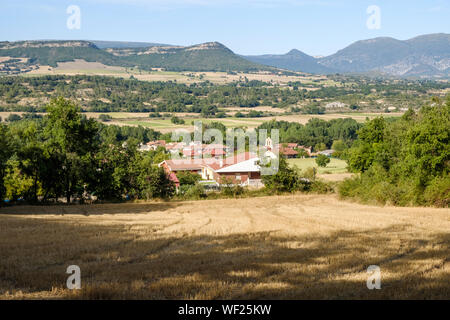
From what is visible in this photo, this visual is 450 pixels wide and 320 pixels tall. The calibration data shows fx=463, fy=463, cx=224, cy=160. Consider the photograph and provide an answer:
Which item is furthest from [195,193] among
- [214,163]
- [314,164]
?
[314,164]

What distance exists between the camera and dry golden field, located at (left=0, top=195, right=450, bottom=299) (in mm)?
8805

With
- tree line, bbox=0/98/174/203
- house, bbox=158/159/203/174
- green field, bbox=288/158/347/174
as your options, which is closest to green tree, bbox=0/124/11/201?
tree line, bbox=0/98/174/203

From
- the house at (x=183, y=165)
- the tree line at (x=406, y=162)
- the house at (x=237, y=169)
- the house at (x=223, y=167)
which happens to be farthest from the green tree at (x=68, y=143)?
the house at (x=183, y=165)

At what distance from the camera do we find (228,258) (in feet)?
39.2

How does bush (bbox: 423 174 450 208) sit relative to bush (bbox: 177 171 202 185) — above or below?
above

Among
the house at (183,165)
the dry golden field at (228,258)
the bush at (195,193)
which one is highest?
the dry golden field at (228,258)

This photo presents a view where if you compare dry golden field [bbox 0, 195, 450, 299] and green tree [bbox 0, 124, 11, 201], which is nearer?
dry golden field [bbox 0, 195, 450, 299]

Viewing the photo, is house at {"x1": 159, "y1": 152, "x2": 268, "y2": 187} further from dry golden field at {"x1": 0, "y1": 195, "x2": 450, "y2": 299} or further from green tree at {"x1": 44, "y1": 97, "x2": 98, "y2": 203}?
dry golden field at {"x1": 0, "y1": 195, "x2": 450, "y2": 299}

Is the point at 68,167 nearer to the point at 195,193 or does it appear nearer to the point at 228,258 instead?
the point at 195,193

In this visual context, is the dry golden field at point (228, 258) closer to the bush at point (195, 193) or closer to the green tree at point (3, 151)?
the green tree at point (3, 151)

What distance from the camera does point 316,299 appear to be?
833 cm

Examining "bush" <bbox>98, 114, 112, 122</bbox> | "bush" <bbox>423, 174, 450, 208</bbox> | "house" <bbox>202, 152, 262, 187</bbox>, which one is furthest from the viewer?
"bush" <bbox>98, 114, 112, 122</bbox>

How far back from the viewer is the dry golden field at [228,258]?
28.9 feet

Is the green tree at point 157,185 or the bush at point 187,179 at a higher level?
the green tree at point 157,185
